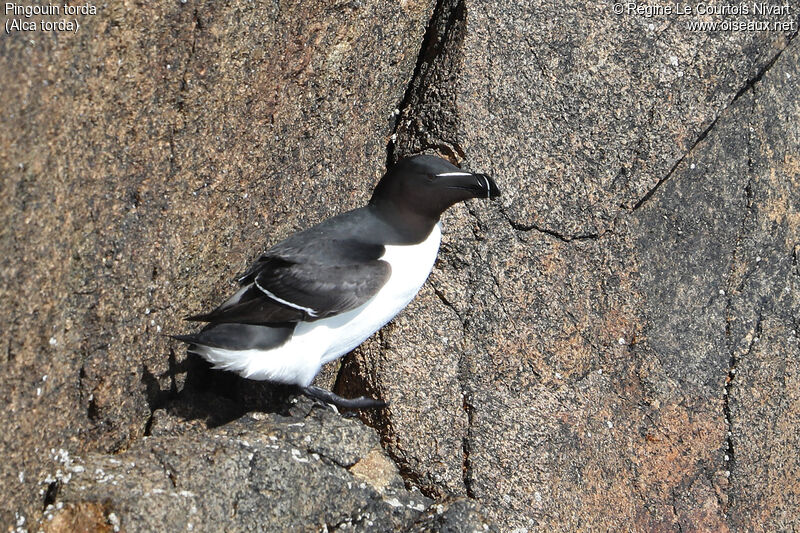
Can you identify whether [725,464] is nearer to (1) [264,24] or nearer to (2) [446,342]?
(2) [446,342]

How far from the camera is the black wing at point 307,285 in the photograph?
3635 millimetres

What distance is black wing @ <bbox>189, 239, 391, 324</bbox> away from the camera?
11.9ft

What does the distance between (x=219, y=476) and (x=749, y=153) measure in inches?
120

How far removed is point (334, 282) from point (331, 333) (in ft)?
0.75

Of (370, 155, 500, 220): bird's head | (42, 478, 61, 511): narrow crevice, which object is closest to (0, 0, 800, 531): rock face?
(42, 478, 61, 511): narrow crevice

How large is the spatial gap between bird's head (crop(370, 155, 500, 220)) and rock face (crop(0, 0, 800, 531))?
520 mm

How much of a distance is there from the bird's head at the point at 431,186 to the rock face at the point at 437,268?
520mm

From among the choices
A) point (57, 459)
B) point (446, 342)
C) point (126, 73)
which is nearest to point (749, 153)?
point (446, 342)

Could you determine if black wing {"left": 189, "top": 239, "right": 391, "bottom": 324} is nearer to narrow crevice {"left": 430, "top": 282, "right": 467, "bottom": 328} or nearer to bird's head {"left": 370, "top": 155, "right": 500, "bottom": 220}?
bird's head {"left": 370, "top": 155, "right": 500, "bottom": 220}

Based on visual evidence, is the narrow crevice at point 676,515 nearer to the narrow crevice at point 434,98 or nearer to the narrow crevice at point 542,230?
the narrow crevice at point 542,230

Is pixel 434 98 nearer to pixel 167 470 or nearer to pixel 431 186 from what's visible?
pixel 431 186

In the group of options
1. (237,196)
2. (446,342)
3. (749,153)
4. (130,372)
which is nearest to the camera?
(130,372)

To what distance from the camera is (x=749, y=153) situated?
15.7 ft

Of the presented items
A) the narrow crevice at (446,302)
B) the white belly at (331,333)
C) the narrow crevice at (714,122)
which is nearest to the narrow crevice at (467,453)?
the narrow crevice at (446,302)
